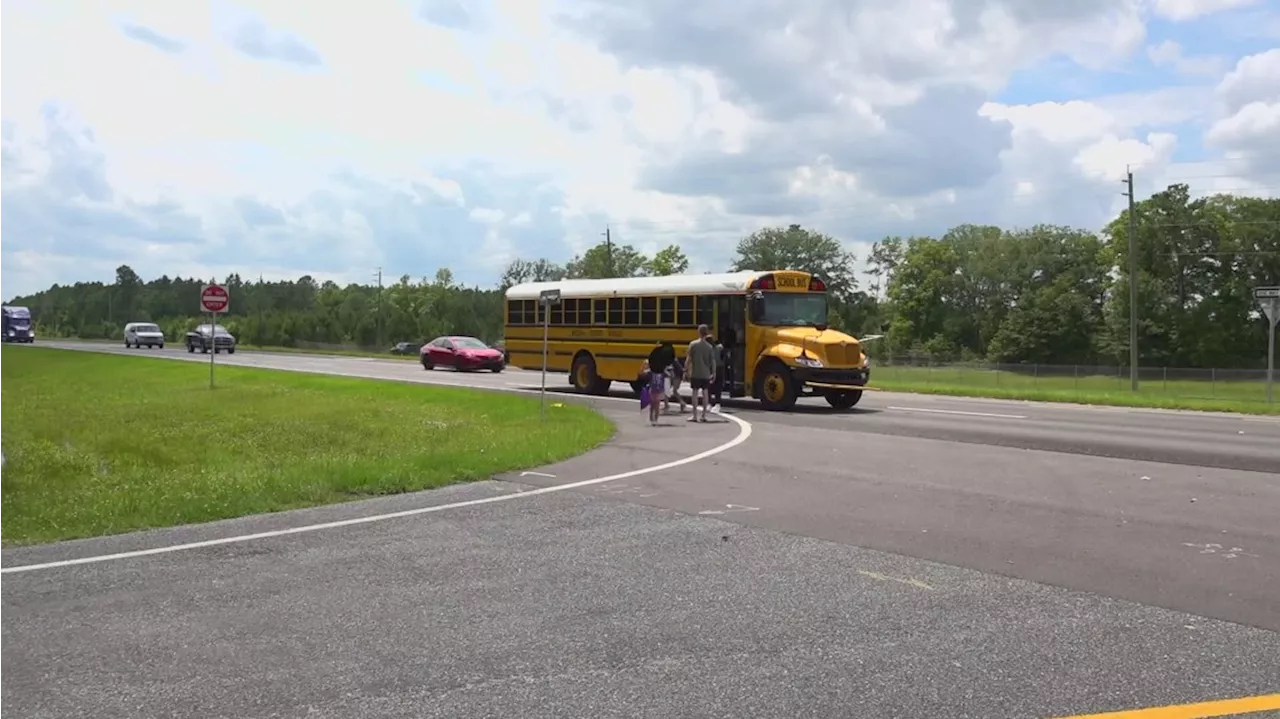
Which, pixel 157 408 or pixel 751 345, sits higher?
pixel 751 345

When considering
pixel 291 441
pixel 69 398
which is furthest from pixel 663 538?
pixel 69 398

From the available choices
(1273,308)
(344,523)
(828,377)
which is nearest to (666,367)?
(828,377)

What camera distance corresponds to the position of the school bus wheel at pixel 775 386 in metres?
22.8

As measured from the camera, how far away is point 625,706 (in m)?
4.86

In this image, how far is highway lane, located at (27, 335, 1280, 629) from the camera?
24.3ft

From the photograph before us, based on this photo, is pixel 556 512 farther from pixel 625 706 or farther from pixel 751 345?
pixel 751 345

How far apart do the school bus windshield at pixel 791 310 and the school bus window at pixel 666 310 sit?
230 cm

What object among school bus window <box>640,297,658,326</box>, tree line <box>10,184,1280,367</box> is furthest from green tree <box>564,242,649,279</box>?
school bus window <box>640,297,658,326</box>

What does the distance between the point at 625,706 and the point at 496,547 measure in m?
3.51

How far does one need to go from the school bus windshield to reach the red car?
21840mm

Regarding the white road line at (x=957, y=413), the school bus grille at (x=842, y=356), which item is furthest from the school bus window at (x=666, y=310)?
the white road line at (x=957, y=413)

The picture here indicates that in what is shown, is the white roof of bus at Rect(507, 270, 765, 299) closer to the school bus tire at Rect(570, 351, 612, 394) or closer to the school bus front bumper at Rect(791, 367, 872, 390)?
the school bus tire at Rect(570, 351, 612, 394)

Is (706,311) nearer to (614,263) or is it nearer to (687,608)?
(687,608)

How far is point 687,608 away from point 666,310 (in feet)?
63.1
